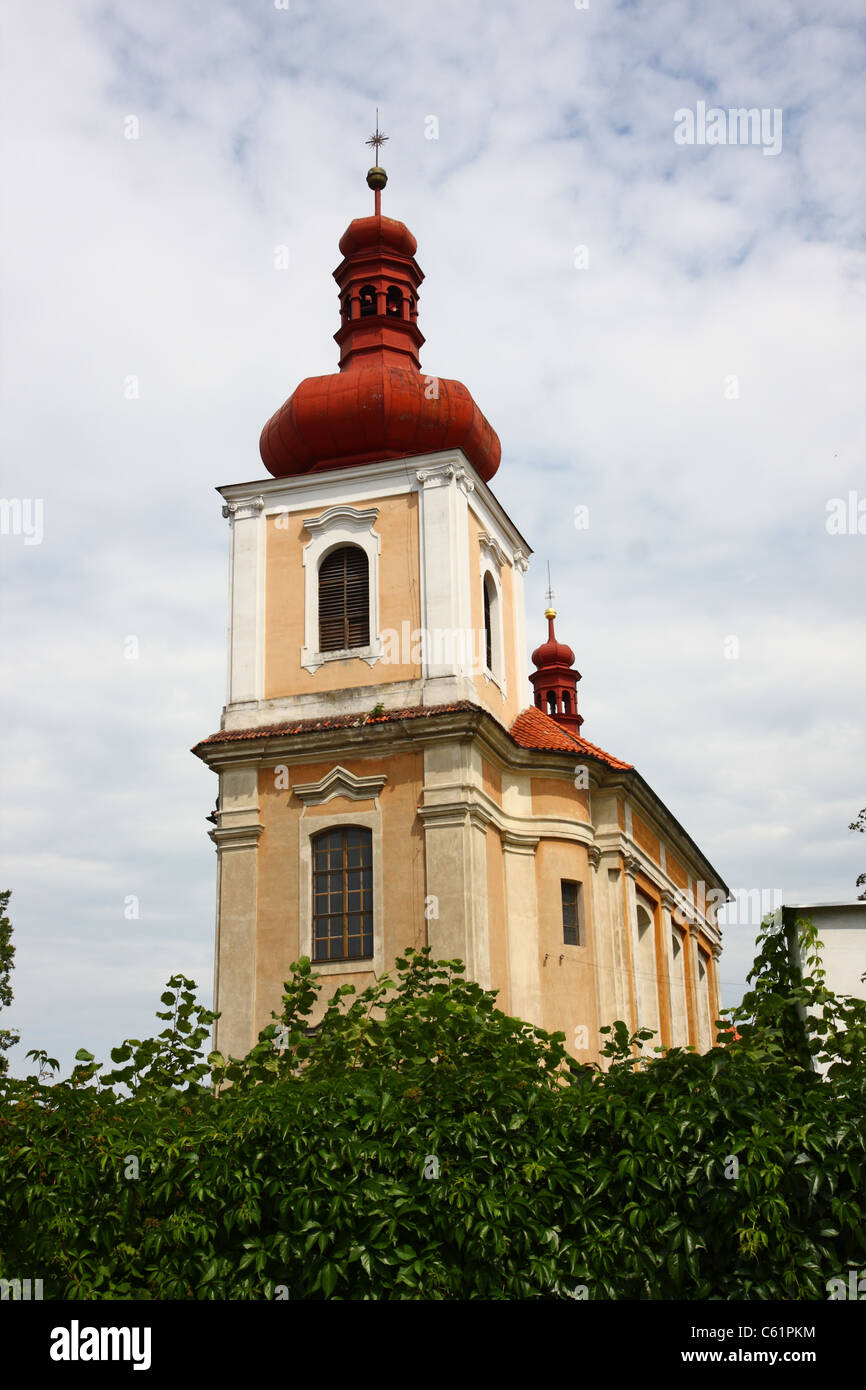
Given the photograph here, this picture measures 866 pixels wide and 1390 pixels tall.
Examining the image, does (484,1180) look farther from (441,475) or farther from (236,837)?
(441,475)

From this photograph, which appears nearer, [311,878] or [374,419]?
[311,878]

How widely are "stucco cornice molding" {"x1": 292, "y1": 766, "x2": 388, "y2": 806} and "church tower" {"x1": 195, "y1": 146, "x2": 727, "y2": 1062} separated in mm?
34

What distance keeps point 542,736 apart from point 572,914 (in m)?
3.25

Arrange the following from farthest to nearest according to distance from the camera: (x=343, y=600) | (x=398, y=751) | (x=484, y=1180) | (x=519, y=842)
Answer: (x=343, y=600), (x=519, y=842), (x=398, y=751), (x=484, y=1180)

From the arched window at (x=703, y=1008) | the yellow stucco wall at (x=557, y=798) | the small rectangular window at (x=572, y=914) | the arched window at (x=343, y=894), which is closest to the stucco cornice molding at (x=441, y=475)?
the yellow stucco wall at (x=557, y=798)

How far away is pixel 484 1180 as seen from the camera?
876cm

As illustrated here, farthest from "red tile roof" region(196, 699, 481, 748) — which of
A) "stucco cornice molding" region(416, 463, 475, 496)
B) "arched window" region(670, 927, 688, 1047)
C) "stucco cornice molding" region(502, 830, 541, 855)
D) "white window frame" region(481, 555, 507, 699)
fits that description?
"arched window" region(670, 927, 688, 1047)

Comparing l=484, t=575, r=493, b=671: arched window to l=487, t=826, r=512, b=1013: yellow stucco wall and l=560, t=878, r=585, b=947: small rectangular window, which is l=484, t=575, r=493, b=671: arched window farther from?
l=560, t=878, r=585, b=947: small rectangular window

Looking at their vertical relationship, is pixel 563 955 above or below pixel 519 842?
below

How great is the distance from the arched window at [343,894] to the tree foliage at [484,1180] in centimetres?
1247

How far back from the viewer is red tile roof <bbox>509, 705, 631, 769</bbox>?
2531 centimetres

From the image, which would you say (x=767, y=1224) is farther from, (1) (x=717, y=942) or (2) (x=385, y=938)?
(1) (x=717, y=942)

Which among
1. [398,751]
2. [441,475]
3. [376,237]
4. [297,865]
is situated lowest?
[297,865]

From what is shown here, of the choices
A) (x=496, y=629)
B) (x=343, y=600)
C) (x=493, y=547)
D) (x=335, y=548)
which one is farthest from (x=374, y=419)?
(x=496, y=629)
